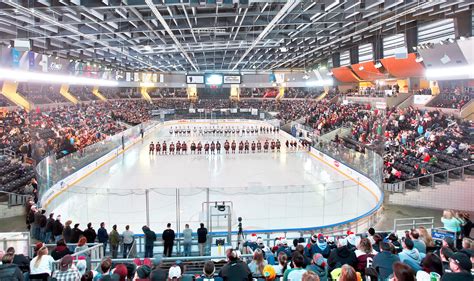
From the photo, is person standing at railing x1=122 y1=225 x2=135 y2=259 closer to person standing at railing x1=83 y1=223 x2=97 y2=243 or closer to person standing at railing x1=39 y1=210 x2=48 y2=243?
person standing at railing x1=83 y1=223 x2=97 y2=243

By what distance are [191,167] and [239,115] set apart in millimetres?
22361

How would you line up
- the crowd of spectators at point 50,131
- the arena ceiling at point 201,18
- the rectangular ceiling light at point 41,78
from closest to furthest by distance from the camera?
the arena ceiling at point 201,18 → the rectangular ceiling light at point 41,78 → the crowd of spectators at point 50,131

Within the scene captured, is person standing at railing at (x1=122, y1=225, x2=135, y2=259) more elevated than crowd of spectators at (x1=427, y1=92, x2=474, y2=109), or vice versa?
crowd of spectators at (x1=427, y1=92, x2=474, y2=109)

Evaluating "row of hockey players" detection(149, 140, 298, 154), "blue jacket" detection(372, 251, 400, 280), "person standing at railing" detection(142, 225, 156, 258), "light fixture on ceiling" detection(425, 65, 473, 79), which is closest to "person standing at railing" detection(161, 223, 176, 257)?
"person standing at railing" detection(142, 225, 156, 258)

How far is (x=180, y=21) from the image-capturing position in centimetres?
1781

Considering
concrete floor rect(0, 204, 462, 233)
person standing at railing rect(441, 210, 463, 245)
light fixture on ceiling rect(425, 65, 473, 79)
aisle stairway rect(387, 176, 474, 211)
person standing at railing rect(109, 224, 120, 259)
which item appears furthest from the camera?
light fixture on ceiling rect(425, 65, 473, 79)

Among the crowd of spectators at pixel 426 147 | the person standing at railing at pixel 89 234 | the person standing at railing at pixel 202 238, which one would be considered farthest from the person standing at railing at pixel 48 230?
the crowd of spectators at pixel 426 147

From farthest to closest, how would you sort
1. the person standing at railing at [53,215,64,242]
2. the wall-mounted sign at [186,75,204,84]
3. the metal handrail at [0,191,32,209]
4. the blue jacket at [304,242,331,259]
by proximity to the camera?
the wall-mounted sign at [186,75,204,84] → the metal handrail at [0,191,32,209] → the person standing at railing at [53,215,64,242] → the blue jacket at [304,242,331,259]

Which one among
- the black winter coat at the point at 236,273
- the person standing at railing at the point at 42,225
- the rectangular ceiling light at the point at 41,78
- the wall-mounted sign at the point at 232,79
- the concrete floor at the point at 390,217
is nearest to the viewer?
the black winter coat at the point at 236,273

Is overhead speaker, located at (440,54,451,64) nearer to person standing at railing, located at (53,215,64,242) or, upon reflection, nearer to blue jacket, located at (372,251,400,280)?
blue jacket, located at (372,251,400,280)

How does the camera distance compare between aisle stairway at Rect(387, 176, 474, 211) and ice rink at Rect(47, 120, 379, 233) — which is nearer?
ice rink at Rect(47, 120, 379, 233)

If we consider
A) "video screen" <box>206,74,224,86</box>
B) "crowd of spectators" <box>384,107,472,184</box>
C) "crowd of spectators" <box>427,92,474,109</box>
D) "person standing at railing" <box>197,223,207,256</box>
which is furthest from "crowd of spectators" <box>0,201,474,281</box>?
"video screen" <box>206,74,224,86</box>

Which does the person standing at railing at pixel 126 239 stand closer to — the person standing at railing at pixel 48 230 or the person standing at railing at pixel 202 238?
the person standing at railing at pixel 202 238

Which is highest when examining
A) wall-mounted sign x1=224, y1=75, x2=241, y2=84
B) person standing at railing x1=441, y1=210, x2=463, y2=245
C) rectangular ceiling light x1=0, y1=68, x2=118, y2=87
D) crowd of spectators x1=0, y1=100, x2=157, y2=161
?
wall-mounted sign x1=224, y1=75, x2=241, y2=84
